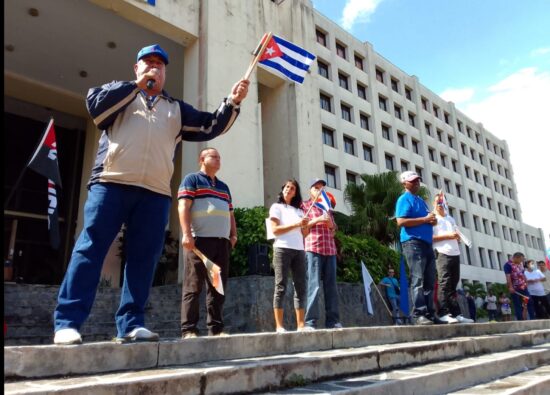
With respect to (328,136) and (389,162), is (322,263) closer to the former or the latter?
(328,136)

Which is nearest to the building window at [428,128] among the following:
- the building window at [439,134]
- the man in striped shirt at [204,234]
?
the building window at [439,134]

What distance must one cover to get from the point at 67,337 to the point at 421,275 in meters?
4.02

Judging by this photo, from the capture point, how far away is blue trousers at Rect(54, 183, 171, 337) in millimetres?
2426

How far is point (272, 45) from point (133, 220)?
8.53 ft

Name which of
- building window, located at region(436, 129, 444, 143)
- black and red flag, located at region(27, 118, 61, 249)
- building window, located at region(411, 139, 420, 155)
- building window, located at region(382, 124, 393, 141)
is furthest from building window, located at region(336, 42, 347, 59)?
black and red flag, located at region(27, 118, 61, 249)

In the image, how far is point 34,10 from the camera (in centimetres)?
1108

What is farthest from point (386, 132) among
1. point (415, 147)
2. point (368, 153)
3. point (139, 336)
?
point (139, 336)

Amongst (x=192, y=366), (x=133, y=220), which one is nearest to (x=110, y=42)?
(x=133, y=220)

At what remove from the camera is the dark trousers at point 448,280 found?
5.52m

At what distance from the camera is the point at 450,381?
321 centimetres

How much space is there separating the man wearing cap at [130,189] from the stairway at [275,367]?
34 cm

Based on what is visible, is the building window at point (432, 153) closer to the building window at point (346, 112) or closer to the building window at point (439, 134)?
the building window at point (439, 134)

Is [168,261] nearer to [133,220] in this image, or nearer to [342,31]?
[133,220]

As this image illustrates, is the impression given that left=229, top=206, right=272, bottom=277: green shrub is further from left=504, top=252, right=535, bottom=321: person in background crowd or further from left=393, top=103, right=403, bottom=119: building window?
left=393, top=103, right=403, bottom=119: building window
